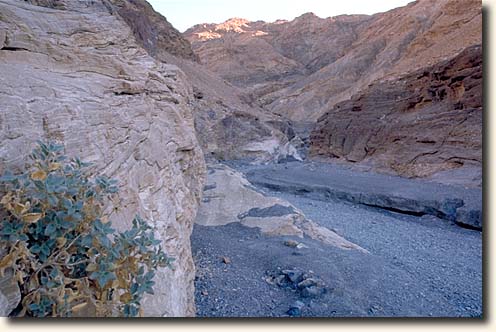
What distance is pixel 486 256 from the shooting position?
1.72 m

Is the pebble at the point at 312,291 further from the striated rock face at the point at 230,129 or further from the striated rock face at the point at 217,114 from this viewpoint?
the striated rock face at the point at 217,114

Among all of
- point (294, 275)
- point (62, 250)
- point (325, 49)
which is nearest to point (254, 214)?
point (294, 275)

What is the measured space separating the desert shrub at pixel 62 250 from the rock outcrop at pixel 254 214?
326cm

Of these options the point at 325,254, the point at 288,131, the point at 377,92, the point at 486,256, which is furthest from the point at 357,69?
the point at 486,256

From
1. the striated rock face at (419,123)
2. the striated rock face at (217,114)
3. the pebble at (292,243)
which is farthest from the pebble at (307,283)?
the striated rock face at (217,114)

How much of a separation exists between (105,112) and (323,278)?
7.14 ft

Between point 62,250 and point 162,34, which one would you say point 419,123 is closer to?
point 62,250

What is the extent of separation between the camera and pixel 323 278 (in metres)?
3.24

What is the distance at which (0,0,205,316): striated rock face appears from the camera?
1.72 m

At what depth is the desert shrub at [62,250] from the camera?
117 cm

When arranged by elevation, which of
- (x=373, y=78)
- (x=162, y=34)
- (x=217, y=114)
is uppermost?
(x=162, y=34)

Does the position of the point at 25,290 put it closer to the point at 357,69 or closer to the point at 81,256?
the point at 81,256

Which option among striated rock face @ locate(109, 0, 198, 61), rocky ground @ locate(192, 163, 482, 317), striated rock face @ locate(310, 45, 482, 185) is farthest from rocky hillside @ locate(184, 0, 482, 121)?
rocky ground @ locate(192, 163, 482, 317)

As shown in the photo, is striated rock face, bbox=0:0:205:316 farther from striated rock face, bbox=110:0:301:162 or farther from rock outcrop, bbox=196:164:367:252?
striated rock face, bbox=110:0:301:162
